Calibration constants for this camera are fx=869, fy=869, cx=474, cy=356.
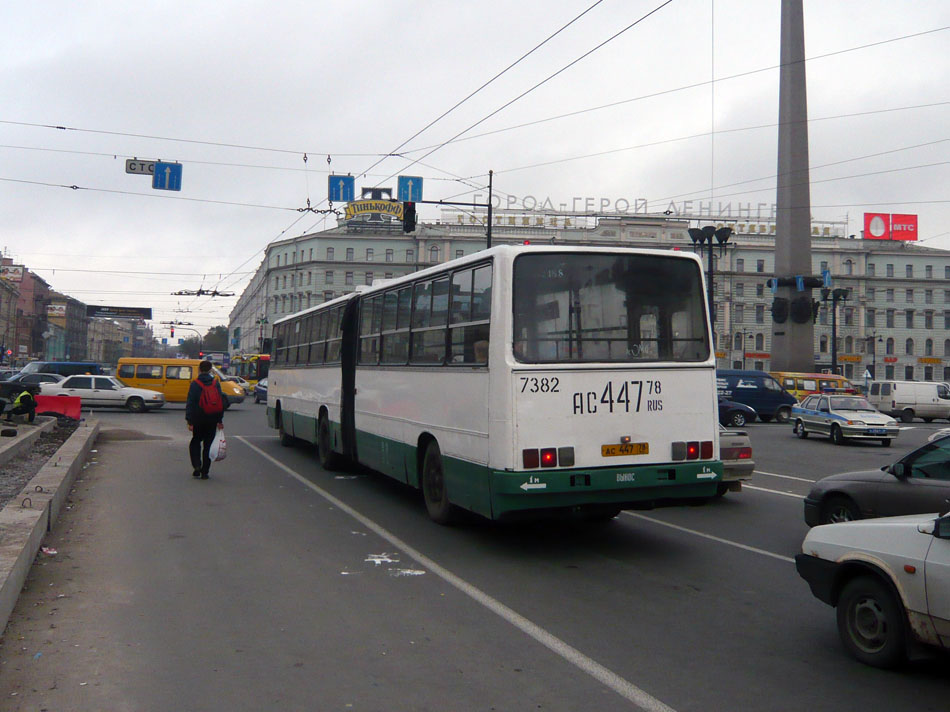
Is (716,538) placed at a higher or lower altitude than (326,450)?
lower

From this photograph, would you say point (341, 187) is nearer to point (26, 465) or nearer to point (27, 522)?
point (26, 465)

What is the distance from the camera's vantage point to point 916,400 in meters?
39.7

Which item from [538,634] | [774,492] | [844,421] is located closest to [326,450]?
[774,492]

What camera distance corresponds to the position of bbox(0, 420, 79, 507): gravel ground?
10711 millimetres

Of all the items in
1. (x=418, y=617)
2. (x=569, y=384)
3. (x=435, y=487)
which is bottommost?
(x=418, y=617)

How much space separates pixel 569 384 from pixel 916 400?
37.1 m

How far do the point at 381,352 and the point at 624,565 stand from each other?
203 inches

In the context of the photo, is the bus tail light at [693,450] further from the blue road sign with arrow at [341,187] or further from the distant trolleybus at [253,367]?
the distant trolleybus at [253,367]

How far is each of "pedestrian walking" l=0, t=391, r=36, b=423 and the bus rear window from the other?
56.1 feet

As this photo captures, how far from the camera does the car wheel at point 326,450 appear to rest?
15.0 metres

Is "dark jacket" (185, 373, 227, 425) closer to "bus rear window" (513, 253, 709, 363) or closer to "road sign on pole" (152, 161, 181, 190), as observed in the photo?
"bus rear window" (513, 253, 709, 363)

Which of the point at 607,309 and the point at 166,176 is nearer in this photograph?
the point at 607,309

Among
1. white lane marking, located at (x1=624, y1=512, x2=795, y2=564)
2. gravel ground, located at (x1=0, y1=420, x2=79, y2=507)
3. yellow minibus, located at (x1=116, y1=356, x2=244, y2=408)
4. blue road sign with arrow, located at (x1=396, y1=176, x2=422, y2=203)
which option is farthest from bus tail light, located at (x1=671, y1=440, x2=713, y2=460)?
yellow minibus, located at (x1=116, y1=356, x2=244, y2=408)

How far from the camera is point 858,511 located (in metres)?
8.51
